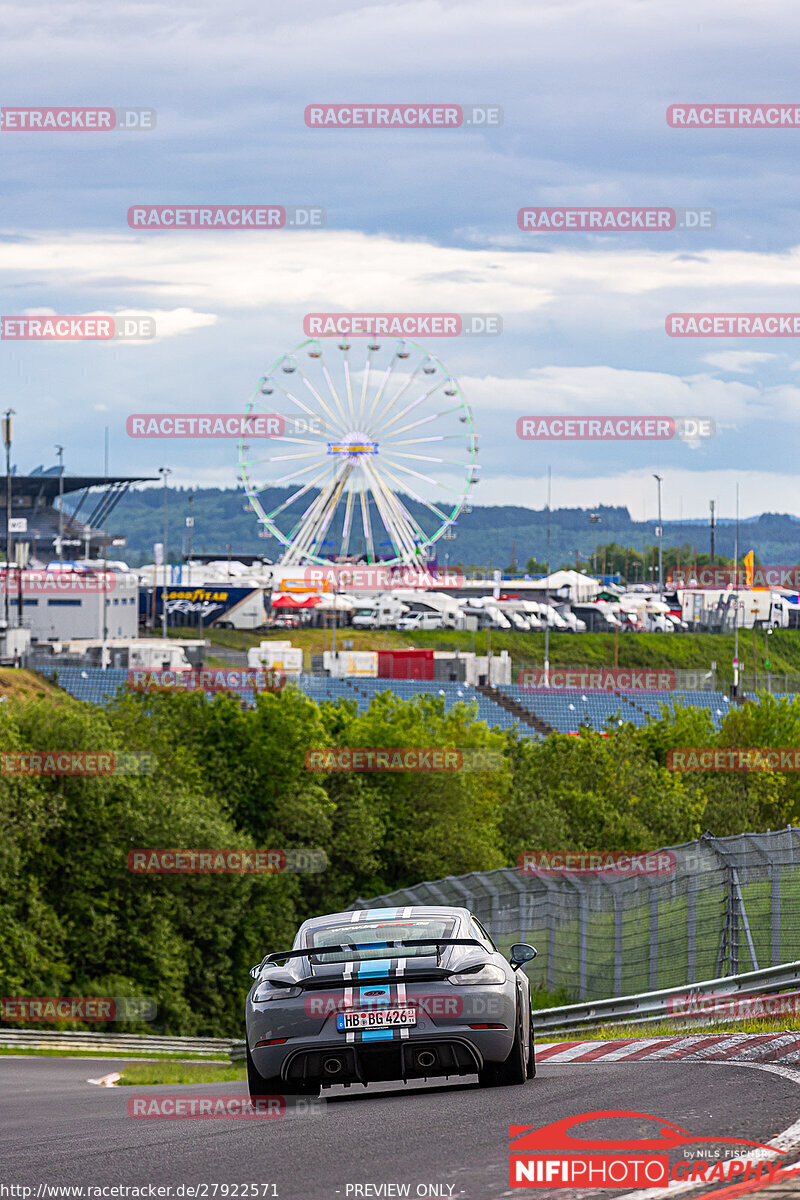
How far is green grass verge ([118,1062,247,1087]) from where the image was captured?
57.2 feet

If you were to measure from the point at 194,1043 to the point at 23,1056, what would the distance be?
676 cm

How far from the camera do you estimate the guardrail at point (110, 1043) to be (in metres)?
26.6

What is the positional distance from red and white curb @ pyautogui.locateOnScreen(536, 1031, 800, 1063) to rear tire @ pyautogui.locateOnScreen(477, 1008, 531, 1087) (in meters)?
1.72

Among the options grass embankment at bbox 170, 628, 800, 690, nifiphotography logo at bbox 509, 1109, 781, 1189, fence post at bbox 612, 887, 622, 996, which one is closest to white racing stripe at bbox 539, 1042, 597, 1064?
nifiphotography logo at bbox 509, 1109, 781, 1189

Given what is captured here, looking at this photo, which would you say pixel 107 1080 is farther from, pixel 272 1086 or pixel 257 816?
pixel 257 816

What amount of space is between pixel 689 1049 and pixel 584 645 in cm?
11118

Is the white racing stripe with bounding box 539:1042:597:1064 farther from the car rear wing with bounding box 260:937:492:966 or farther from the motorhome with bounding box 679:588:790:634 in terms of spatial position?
the motorhome with bounding box 679:588:790:634

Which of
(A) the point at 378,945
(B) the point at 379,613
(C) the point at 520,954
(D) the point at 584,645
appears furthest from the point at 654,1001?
A: (B) the point at 379,613

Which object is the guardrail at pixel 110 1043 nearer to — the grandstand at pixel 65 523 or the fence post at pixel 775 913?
the fence post at pixel 775 913

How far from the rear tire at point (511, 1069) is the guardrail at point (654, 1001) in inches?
178

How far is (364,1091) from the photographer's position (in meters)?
10.3

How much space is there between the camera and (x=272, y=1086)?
9.01 m

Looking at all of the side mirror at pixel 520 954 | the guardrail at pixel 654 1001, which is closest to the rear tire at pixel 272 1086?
the side mirror at pixel 520 954

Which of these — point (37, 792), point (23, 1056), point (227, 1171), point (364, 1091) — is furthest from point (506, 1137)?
point (37, 792)
